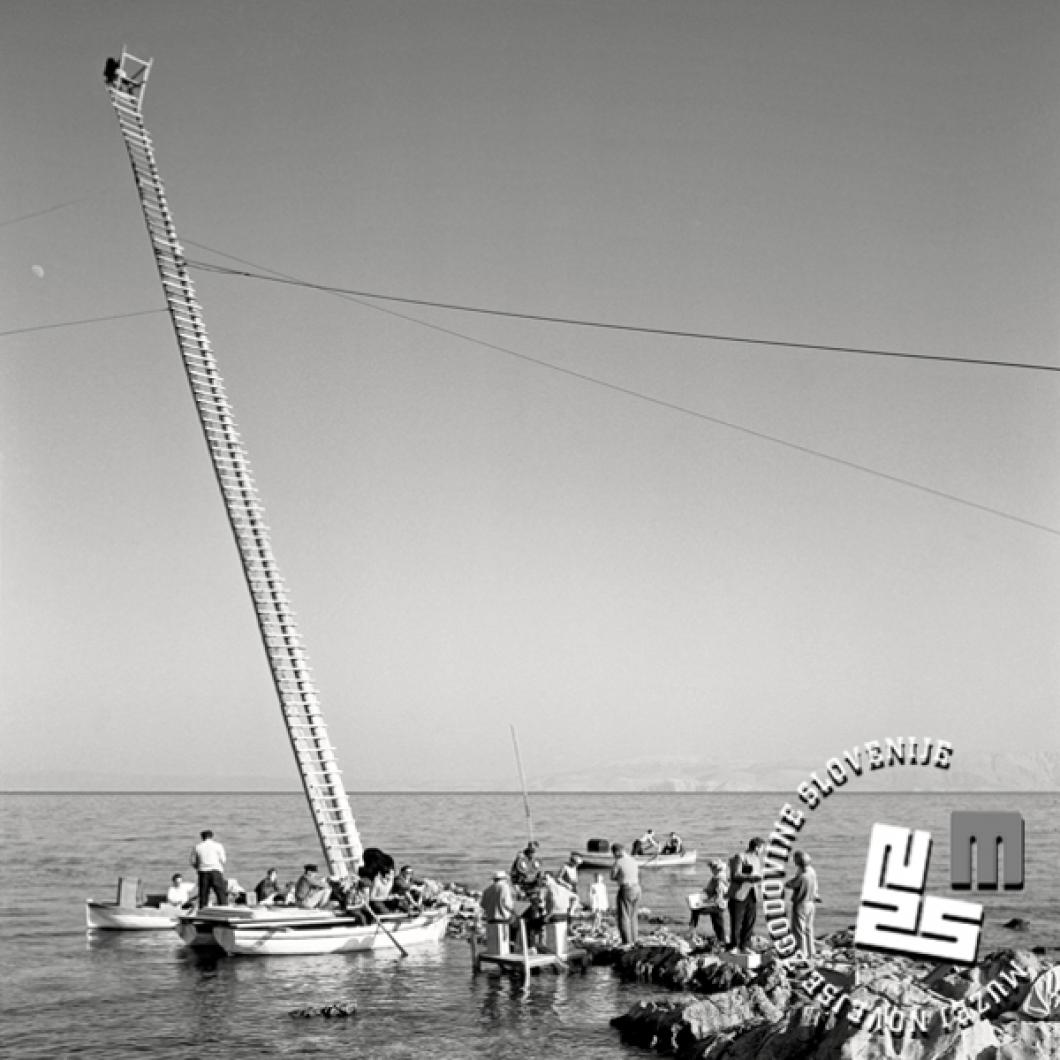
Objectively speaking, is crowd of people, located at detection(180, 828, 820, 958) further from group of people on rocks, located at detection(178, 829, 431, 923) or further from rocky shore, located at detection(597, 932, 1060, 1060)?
rocky shore, located at detection(597, 932, 1060, 1060)

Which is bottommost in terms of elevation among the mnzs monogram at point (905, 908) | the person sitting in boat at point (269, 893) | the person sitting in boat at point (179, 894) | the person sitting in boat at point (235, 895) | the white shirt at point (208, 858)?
the person sitting in boat at point (179, 894)

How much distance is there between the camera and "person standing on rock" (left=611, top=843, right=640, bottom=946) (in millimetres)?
19828

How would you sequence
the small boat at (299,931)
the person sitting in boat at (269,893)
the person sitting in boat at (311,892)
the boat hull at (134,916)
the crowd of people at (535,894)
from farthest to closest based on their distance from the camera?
the boat hull at (134,916) < the person sitting in boat at (269,893) < the person sitting in boat at (311,892) < the small boat at (299,931) < the crowd of people at (535,894)

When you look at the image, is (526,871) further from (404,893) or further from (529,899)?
(404,893)

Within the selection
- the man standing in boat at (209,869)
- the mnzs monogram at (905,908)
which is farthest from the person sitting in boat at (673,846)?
the mnzs monogram at (905,908)

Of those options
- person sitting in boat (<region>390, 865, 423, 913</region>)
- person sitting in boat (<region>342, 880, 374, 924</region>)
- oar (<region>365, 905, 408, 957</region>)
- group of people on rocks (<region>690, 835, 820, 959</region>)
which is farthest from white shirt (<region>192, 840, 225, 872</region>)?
group of people on rocks (<region>690, 835, 820, 959</region>)

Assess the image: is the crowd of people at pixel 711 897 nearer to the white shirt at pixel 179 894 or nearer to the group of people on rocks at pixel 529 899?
the group of people on rocks at pixel 529 899

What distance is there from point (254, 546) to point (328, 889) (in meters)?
7.29

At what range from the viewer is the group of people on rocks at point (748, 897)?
16.6 m

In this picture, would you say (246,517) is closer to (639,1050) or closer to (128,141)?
(128,141)

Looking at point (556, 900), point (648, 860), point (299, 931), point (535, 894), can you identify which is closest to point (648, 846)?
point (648, 860)

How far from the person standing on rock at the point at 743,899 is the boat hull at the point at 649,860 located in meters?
31.6

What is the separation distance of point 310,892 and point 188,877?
24.3 metres

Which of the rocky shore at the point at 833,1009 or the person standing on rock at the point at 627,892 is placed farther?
the person standing on rock at the point at 627,892
